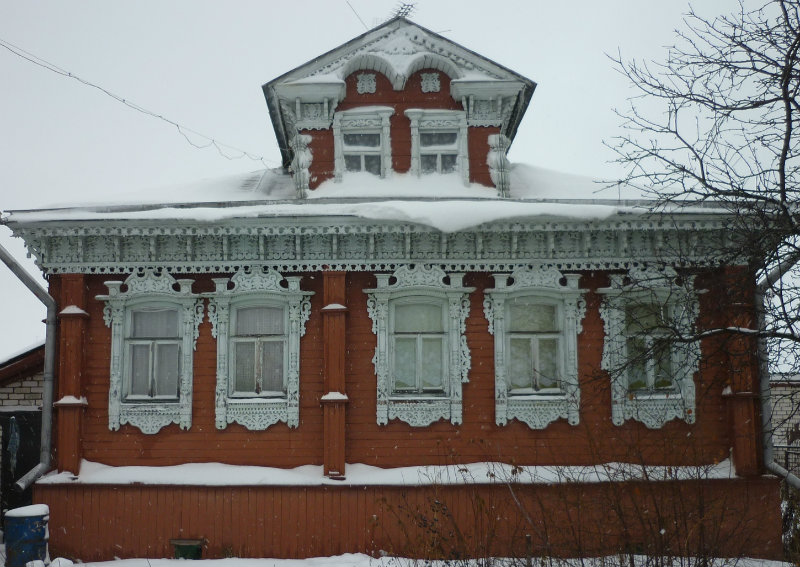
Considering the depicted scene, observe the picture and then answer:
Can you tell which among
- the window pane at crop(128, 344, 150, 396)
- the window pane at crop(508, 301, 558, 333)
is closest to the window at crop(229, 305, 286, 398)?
the window pane at crop(128, 344, 150, 396)

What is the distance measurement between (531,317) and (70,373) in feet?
21.4

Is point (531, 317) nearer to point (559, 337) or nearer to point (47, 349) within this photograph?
point (559, 337)

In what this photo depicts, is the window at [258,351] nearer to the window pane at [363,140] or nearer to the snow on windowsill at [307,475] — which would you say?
the snow on windowsill at [307,475]

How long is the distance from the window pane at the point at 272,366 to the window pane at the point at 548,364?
3685 mm

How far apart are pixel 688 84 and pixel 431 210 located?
12.1 feet

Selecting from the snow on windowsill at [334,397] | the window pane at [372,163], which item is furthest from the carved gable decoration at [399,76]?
the snow on windowsill at [334,397]

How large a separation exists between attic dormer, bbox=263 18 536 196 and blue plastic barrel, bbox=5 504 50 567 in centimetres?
572

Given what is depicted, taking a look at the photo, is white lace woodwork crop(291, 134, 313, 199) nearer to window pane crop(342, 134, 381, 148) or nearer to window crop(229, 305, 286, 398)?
window pane crop(342, 134, 381, 148)

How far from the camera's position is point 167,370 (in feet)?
34.7

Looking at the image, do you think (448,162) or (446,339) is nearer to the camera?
(446,339)

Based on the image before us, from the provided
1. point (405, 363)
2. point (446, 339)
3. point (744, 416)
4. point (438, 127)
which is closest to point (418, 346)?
point (405, 363)

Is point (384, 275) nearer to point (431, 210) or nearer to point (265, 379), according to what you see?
point (431, 210)

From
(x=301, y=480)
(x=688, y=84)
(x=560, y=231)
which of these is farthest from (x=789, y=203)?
(x=301, y=480)

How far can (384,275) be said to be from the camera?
10.4 m
